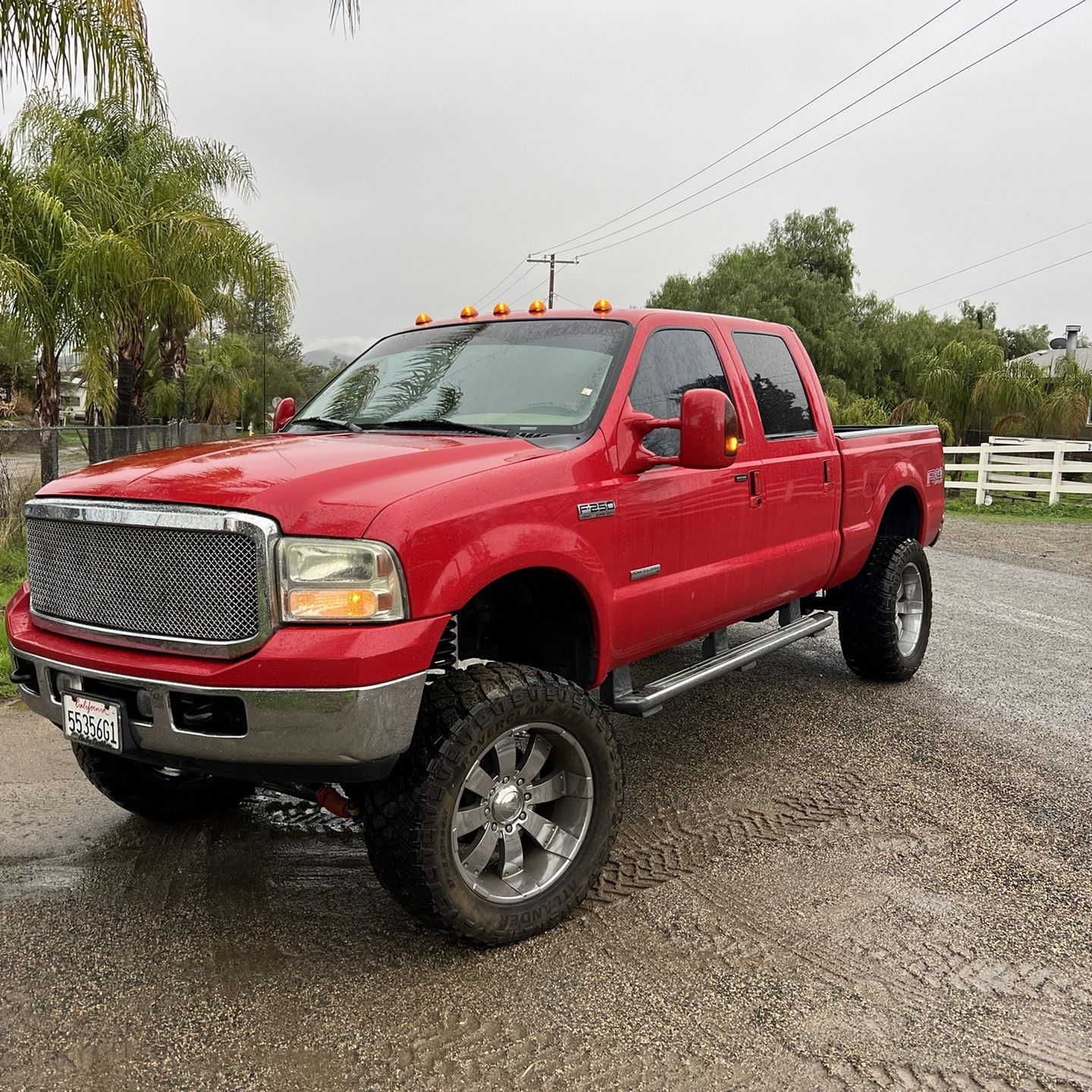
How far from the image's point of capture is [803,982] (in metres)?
3.11

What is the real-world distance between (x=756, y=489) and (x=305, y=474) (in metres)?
2.28

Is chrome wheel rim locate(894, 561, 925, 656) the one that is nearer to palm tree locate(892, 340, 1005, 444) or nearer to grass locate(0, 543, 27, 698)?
grass locate(0, 543, 27, 698)

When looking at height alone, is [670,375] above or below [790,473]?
above

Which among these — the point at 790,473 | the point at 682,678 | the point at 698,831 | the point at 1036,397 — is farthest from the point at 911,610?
the point at 1036,397

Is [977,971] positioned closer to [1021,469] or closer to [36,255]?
[36,255]

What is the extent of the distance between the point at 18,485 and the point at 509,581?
904 cm

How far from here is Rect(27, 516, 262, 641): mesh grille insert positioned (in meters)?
2.96

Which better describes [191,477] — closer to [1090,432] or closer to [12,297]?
[12,297]

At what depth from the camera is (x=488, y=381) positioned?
4234 mm

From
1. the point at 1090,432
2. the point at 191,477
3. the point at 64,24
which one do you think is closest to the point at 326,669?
the point at 191,477

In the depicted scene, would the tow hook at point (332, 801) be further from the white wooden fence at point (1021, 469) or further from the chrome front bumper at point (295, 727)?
the white wooden fence at point (1021, 469)

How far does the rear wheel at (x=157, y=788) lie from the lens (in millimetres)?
4020

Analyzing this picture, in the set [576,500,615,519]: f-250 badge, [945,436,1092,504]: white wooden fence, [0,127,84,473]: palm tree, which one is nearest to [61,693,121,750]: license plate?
[576,500,615,519]: f-250 badge

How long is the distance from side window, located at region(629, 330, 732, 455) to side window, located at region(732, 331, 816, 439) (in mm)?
316
